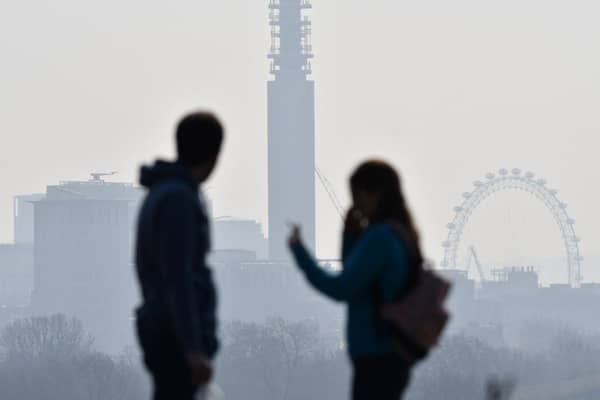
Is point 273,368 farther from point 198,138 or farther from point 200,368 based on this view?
point 200,368

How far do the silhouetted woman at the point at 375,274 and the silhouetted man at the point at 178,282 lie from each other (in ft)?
1.30

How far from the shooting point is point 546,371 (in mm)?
109750

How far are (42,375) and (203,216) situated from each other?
98.0 m

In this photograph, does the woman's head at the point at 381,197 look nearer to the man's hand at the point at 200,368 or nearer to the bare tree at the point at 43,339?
the man's hand at the point at 200,368

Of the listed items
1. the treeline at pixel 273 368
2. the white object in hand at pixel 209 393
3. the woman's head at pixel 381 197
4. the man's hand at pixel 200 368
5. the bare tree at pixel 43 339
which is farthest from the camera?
the bare tree at pixel 43 339

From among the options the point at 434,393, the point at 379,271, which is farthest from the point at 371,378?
the point at 434,393

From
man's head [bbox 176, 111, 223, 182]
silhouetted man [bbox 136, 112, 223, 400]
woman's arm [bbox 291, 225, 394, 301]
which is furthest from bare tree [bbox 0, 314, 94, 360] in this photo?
woman's arm [bbox 291, 225, 394, 301]

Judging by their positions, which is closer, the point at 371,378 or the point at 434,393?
the point at 371,378

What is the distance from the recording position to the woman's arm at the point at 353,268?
37.6 feet

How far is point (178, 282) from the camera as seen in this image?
11.3 m

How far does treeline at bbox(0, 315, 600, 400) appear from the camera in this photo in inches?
4060

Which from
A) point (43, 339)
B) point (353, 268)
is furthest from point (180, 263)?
point (43, 339)

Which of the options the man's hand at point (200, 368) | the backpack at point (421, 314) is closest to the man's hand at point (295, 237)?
the backpack at point (421, 314)

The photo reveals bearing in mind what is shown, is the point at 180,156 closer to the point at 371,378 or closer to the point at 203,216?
the point at 203,216
